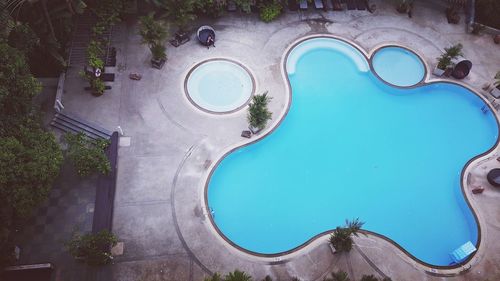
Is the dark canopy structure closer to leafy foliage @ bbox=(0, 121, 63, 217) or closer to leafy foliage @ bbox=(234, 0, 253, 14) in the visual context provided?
leafy foliage @ bbox=(234, 0, 253, 14)

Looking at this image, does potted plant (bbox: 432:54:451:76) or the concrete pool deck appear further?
potted plant (bbox: 432:54:451:76)

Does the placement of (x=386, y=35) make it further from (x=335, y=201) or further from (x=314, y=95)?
(x=335, y=201)

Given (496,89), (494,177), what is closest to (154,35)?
(494,177)

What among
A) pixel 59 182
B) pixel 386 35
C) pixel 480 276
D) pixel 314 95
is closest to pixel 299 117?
pixel 314 95

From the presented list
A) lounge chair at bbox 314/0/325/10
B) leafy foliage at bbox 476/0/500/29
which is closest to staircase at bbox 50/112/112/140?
lounge chair at bbox 314/0/325/10

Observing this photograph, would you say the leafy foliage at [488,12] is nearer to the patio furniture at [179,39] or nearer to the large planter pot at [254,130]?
Answer: the large planter pot at [254,130]

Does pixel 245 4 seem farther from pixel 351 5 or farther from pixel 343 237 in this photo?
pixel 343 237

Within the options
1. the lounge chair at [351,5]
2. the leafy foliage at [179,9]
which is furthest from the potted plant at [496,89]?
the leafy foliage at [179,9]
